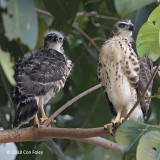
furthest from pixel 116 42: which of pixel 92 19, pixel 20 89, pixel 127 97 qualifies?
pixel 92 19

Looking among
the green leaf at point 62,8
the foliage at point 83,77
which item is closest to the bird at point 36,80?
the foliage at point 83,77

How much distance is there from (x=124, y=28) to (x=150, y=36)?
3.97 ft

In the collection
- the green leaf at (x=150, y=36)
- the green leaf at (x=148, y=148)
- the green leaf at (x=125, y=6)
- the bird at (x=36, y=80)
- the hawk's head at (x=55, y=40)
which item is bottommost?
the green leaf at (x=148, y=148)

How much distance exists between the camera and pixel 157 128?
2.19 metres

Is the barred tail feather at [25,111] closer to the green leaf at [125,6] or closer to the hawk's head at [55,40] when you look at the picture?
the hawk's head at [55,40]

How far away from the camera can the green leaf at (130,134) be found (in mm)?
2065

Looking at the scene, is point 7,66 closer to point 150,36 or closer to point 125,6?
point 125,6

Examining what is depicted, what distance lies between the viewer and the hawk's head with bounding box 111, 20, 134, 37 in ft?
10.5

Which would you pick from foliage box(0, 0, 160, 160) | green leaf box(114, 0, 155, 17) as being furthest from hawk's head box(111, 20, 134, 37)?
green leaf box(114, 0, 155, 17)

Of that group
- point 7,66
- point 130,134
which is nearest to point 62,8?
point 130,134

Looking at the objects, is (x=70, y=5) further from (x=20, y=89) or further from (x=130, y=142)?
(x=130, y=142)

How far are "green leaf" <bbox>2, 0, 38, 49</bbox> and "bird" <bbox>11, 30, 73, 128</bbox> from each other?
1.20 metres

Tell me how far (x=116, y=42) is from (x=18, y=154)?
123 centimetres

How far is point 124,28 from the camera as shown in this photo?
3.24 metres
